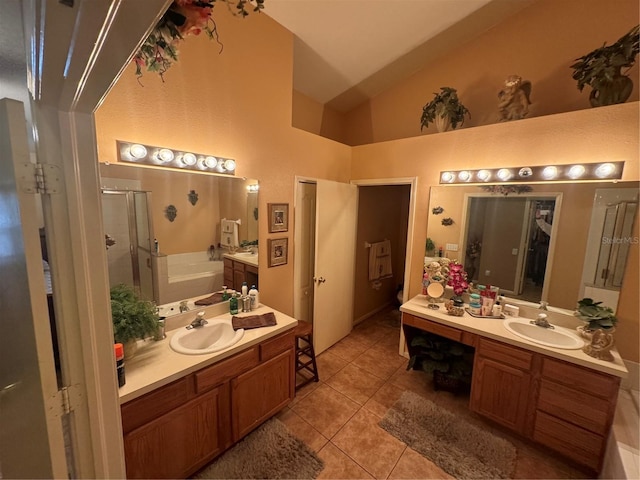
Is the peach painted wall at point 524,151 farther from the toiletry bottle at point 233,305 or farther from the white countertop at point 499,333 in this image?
the toiletry bottle at point 233,305

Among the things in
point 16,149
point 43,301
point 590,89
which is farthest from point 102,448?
point 590,89

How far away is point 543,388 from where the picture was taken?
5.91ft

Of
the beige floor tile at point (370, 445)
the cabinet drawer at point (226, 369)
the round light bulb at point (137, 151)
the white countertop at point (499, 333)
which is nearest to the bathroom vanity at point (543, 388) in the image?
the white countertop at point (499, 333)

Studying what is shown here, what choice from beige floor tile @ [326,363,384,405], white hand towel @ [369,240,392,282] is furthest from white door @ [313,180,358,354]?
white hand towel @ [369,240,392,282]

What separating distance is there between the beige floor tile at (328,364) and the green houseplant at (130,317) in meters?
1.72

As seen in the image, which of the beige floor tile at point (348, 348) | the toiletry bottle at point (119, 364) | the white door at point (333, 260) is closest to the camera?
the toiletry bottle at point (119, 364)

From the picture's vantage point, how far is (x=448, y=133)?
2.50 metres

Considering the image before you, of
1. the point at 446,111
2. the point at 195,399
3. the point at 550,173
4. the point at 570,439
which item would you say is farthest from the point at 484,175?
the point at 195,399

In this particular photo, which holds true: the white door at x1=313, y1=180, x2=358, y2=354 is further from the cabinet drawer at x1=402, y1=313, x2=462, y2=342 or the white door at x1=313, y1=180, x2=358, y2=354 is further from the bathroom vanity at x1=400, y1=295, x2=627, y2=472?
the bathroom vanity at x1=400, y1=295, x2=627, y2=472

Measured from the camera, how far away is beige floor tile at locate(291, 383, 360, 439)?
81.1 inches

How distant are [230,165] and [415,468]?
2504mm

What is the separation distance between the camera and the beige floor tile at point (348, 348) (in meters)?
3.00

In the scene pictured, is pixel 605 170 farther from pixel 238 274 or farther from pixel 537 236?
pixel 238 274

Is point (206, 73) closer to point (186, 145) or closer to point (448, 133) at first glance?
→ point (186, 145)
